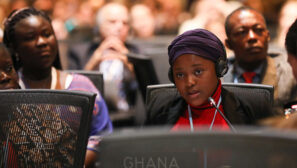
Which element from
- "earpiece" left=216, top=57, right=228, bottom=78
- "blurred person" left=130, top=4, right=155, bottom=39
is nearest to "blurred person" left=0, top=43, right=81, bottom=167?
"earpiece" left=216, top=57, right=228, bottom=78

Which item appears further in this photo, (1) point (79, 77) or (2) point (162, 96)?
(1) point (79, 77)

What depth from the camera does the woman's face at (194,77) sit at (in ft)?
5.83

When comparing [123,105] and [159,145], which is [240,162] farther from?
[123,105]

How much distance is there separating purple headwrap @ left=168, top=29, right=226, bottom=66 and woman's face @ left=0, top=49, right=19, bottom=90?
0.67 meters

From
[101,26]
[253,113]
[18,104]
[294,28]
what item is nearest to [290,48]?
[294,28]

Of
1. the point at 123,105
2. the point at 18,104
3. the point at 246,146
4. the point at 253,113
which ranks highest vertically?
the point at 246,146

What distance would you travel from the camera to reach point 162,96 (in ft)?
6.84

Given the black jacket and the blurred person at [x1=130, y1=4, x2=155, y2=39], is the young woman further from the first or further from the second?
the blurred person at [x1=130, y1=4, x2=155, y2=39]

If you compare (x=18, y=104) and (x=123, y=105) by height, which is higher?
(x=18, y=104)

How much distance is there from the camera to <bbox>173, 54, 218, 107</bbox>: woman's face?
5.83ft

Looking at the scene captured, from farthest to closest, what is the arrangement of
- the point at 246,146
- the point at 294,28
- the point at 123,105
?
the point at 123,105 < the point at 294,28 < the point at 246,146

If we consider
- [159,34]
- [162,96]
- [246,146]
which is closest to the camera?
[246,146]

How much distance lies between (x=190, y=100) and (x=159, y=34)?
5.13 m

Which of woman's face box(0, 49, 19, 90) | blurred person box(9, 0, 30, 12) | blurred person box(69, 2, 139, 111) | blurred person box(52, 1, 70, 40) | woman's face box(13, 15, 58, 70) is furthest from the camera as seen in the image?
blurred person box(9, 0, 30, 12)
